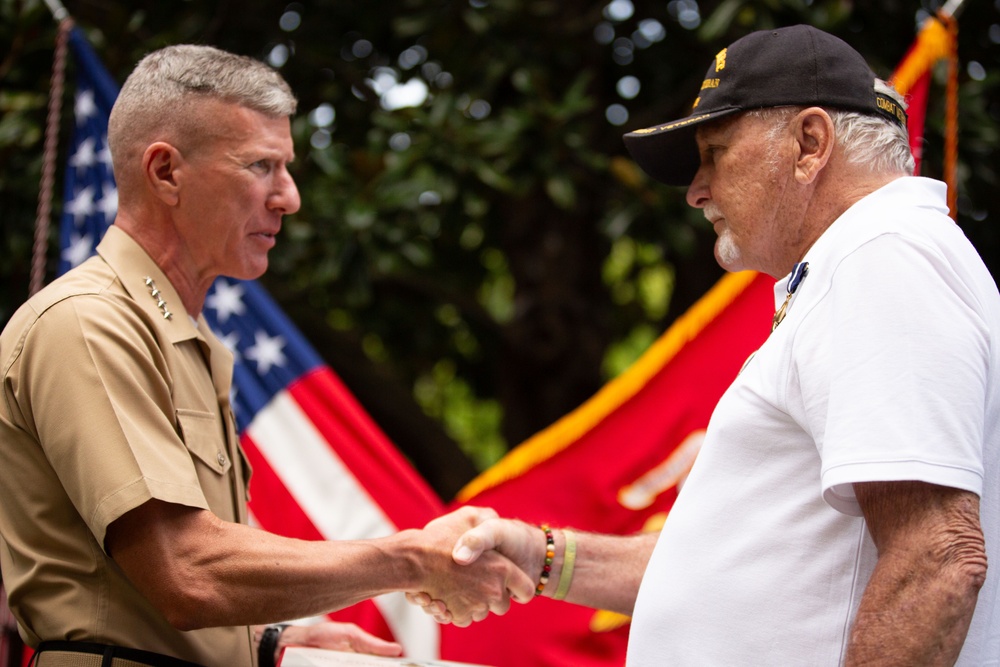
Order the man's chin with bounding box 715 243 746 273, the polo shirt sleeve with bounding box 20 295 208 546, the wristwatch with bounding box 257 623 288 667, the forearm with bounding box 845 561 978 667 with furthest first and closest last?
the wristwatch with bounding box 257 623 288 667, the man's chin with bounding box 715 243 746 273, the polo shirt sleeve with bounding box 20 295 208 546, the forearm with bounding box 845 561 978 667

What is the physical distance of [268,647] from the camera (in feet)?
8.56

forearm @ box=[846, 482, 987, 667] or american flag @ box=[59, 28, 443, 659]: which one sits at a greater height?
forearm @ box=[846, 482, 987, 667]

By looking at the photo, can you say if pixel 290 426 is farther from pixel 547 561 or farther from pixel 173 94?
pixel 173 94

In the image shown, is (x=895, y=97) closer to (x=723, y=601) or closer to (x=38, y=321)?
(x=723, y=601)

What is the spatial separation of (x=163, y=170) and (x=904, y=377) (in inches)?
69.1

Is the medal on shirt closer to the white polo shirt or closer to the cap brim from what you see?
the white polo shirt

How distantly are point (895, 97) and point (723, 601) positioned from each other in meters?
1.00

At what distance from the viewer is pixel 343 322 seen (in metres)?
5.81

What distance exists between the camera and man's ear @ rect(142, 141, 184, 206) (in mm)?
2424

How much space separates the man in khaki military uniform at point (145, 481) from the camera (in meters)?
1.93

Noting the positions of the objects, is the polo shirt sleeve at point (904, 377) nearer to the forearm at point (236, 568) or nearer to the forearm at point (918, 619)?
the forearm at point (918, 619)

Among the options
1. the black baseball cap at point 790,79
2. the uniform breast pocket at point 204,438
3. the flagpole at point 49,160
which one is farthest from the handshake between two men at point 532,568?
the flagpole at point 49,160

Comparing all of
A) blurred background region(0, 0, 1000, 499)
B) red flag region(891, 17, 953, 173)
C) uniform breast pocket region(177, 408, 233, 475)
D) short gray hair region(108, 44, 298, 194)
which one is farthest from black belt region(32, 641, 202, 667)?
red flag region(891, 17, 953, 173)

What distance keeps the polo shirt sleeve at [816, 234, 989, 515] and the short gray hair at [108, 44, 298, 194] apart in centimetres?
162
